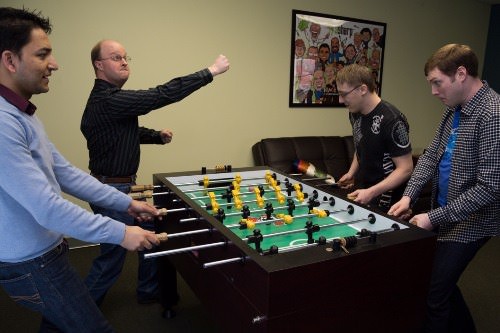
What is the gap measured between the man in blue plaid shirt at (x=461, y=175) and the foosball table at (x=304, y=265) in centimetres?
27

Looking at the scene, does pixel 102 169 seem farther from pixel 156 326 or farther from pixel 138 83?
pixel 138 83

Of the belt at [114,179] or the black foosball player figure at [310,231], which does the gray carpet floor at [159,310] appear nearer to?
the belt at [114,179]

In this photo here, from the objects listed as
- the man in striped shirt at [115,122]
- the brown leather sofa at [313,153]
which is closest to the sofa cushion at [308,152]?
the brown leather sofa at [313,153]

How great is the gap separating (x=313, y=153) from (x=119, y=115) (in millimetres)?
2336

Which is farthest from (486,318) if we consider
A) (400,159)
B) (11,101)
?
(11,101)

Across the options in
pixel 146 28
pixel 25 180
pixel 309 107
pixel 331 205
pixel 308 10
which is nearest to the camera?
pixel 25 180

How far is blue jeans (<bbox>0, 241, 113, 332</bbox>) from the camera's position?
121cm

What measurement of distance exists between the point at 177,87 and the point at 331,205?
1.06 metres

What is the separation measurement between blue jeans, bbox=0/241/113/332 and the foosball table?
1.08 feet

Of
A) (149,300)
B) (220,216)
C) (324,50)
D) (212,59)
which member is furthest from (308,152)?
(220,216)

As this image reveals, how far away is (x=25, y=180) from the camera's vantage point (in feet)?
3.62

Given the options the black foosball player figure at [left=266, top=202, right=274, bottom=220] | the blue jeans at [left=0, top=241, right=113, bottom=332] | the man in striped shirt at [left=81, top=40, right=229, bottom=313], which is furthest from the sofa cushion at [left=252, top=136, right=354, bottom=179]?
the blue jeans at [left=0, top=241, right=113, bottom=332]

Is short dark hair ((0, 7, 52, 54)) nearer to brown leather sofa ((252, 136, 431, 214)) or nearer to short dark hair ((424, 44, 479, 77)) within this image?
short dark hair ((424, 44, 479, 77))

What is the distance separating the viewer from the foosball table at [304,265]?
44.3 inches
